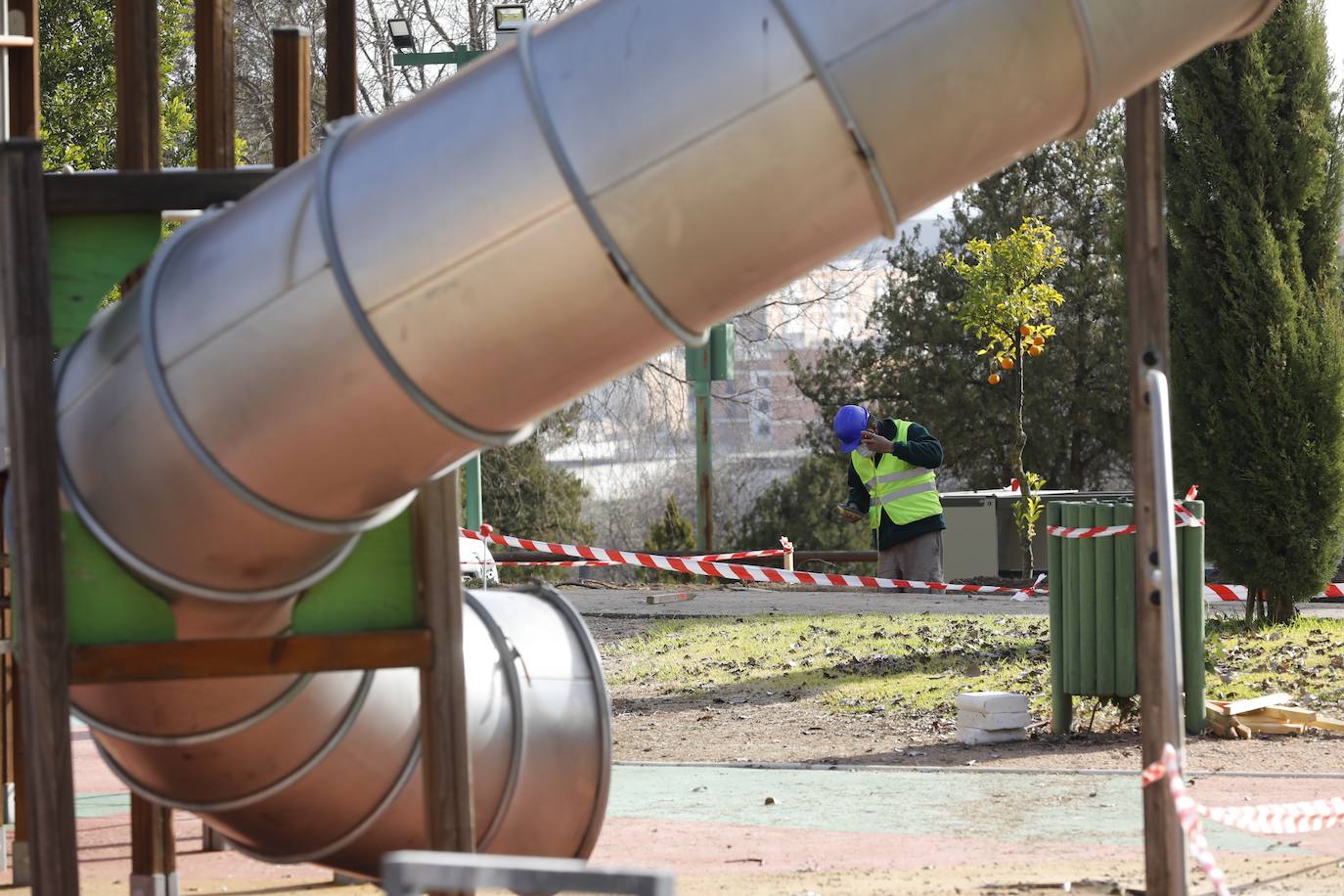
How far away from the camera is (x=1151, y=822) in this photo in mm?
5199

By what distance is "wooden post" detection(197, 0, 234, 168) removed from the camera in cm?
603

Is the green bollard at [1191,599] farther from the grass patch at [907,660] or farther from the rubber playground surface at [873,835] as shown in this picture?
the rubber playground surface at [873,835]

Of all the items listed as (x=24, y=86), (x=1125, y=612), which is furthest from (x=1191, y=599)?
(x=24, y=86)

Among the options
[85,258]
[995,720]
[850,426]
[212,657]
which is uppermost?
[85,258]

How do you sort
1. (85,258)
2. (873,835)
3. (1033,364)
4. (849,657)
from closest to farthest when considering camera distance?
(85,258) → (873,835) → (849,657) → (1033,364)

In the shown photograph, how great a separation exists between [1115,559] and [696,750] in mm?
2349

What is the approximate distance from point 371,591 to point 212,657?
489mm

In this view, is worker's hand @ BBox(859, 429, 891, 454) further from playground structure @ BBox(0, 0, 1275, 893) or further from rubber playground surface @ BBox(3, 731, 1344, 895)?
playground structure @ BBox(0, 0, 1275, 893)

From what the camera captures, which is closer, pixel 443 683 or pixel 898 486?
pixel 443 683

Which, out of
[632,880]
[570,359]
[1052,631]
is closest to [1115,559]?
[1052,631]

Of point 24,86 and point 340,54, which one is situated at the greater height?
point 24,86

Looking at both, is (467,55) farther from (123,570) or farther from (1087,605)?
(123,570)

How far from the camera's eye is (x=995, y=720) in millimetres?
8914

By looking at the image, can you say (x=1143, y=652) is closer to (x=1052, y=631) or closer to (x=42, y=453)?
(x=42, y=453)
